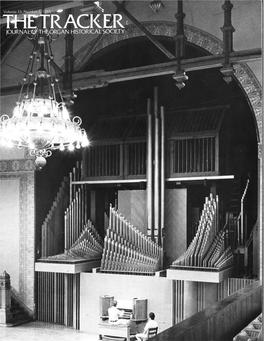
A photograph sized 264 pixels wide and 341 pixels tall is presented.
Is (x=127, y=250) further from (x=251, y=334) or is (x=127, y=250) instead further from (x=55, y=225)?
(x=251, y=334)

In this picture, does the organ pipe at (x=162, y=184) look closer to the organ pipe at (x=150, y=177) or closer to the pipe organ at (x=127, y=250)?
the organ pipe at (x=150, y=177)

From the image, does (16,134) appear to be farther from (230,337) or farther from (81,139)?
(230,337)

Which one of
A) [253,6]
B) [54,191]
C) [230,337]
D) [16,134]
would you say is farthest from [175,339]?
[54,191]

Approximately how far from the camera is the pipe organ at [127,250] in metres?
9.02

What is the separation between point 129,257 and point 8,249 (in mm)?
2749

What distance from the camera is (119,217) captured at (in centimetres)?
945

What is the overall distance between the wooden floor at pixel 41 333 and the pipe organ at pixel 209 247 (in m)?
2.18

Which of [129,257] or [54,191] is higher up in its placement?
[54,191]

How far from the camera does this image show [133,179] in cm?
960

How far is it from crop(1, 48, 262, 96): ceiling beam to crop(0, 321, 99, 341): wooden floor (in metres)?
4.15

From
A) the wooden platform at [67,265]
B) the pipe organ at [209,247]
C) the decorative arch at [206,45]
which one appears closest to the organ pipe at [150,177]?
the pipe organ at [209,247]

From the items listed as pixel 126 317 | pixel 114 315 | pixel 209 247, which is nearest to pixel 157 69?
pixel 209 247

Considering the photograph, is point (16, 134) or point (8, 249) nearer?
point (16, 134)

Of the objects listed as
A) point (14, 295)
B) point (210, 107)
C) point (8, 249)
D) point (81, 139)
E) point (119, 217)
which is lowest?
point (14, 295)
